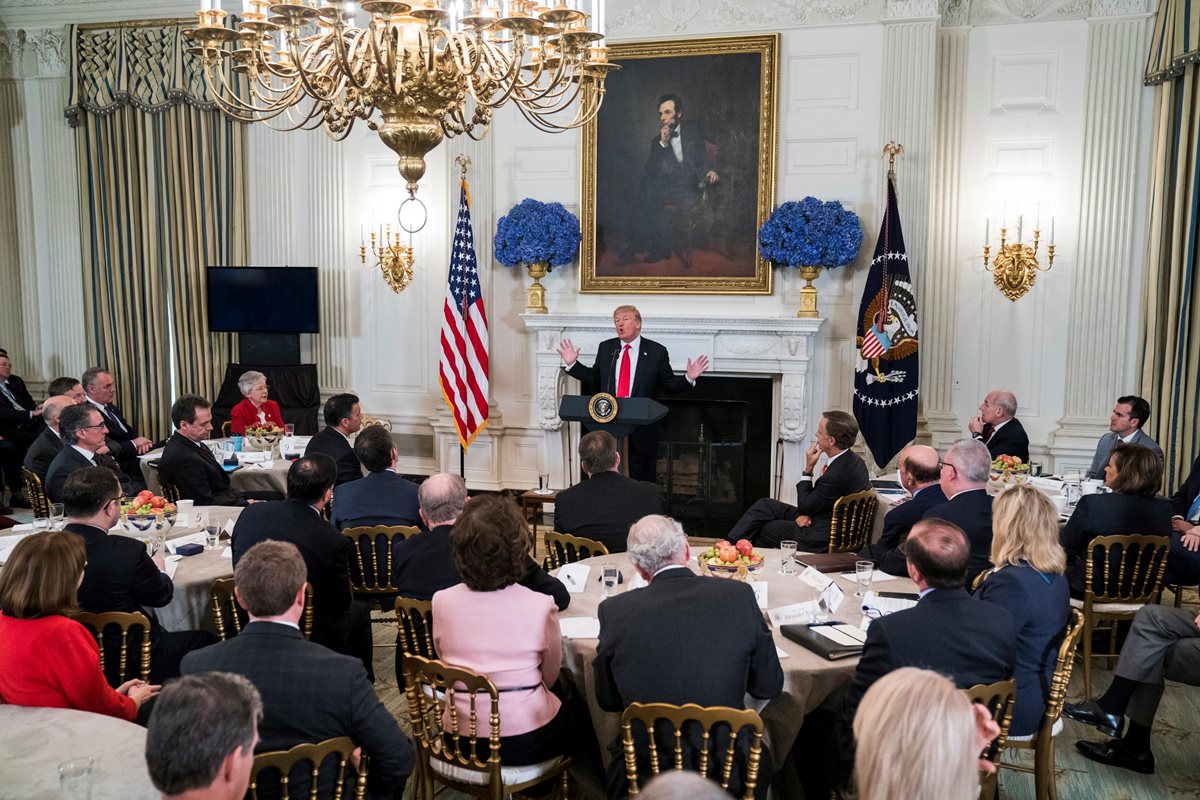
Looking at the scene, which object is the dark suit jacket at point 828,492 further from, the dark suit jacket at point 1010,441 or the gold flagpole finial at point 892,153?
the gold flagpole finial at point 892,153

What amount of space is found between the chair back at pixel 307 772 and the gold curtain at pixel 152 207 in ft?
24.9

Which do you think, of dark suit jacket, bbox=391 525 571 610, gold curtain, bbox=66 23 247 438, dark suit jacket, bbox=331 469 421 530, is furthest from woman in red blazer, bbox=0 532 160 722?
gold curtain, bbox=66 23 247 438

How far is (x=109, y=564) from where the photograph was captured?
3668 millimetres

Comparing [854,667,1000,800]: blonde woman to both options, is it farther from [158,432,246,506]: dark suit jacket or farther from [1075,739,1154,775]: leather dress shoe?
[158,432,246,506]: dark suit jacket

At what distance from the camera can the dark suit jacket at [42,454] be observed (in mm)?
6324

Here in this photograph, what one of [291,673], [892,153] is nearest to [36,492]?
[291,673]

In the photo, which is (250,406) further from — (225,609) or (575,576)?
(575,576)

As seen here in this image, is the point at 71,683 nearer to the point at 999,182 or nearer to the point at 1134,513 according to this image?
the point at 1134,513

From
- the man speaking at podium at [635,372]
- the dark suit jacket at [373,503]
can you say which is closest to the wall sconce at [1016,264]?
the man speaking at podium at [635,372]

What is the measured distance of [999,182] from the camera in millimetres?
7789

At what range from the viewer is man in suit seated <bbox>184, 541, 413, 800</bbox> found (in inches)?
102

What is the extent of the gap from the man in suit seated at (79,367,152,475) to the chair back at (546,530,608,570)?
164 inches

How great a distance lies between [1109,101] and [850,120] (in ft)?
6.27

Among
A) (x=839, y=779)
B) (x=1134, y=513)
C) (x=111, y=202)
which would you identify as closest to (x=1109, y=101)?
(x=1134, y=513)
